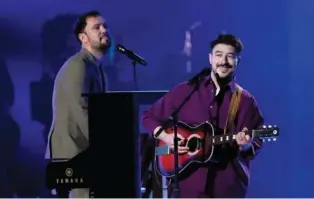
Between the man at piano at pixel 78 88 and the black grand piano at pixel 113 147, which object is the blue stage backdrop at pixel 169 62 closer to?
the man at piano at pixel 78 88

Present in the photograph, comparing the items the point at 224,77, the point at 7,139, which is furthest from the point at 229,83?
the point at 7,139

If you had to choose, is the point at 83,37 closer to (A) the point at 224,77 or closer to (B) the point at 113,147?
(A) the point at 224,77

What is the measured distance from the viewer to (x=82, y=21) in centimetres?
387

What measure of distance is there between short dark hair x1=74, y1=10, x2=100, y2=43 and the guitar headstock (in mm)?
1325

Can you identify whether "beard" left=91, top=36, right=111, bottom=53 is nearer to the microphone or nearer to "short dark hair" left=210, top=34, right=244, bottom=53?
the microphone

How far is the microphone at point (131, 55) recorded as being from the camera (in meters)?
3.66

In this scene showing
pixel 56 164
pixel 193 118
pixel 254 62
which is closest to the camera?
pixel 56 164

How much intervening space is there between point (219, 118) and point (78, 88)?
2.75 feet

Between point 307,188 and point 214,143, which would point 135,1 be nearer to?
point 214,143

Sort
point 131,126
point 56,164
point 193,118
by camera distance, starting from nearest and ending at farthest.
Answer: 1. point 131,126
2. point 56,164
3. point 193,118

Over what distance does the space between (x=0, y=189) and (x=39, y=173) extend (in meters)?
0.29

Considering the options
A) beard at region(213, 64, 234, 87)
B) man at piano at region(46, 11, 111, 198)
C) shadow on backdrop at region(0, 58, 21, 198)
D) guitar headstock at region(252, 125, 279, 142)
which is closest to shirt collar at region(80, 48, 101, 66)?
man at piano at region(46, 11, 111, 198)

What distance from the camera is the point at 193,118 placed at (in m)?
3.41

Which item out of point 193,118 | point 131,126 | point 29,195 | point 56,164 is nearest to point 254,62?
point 193,118
